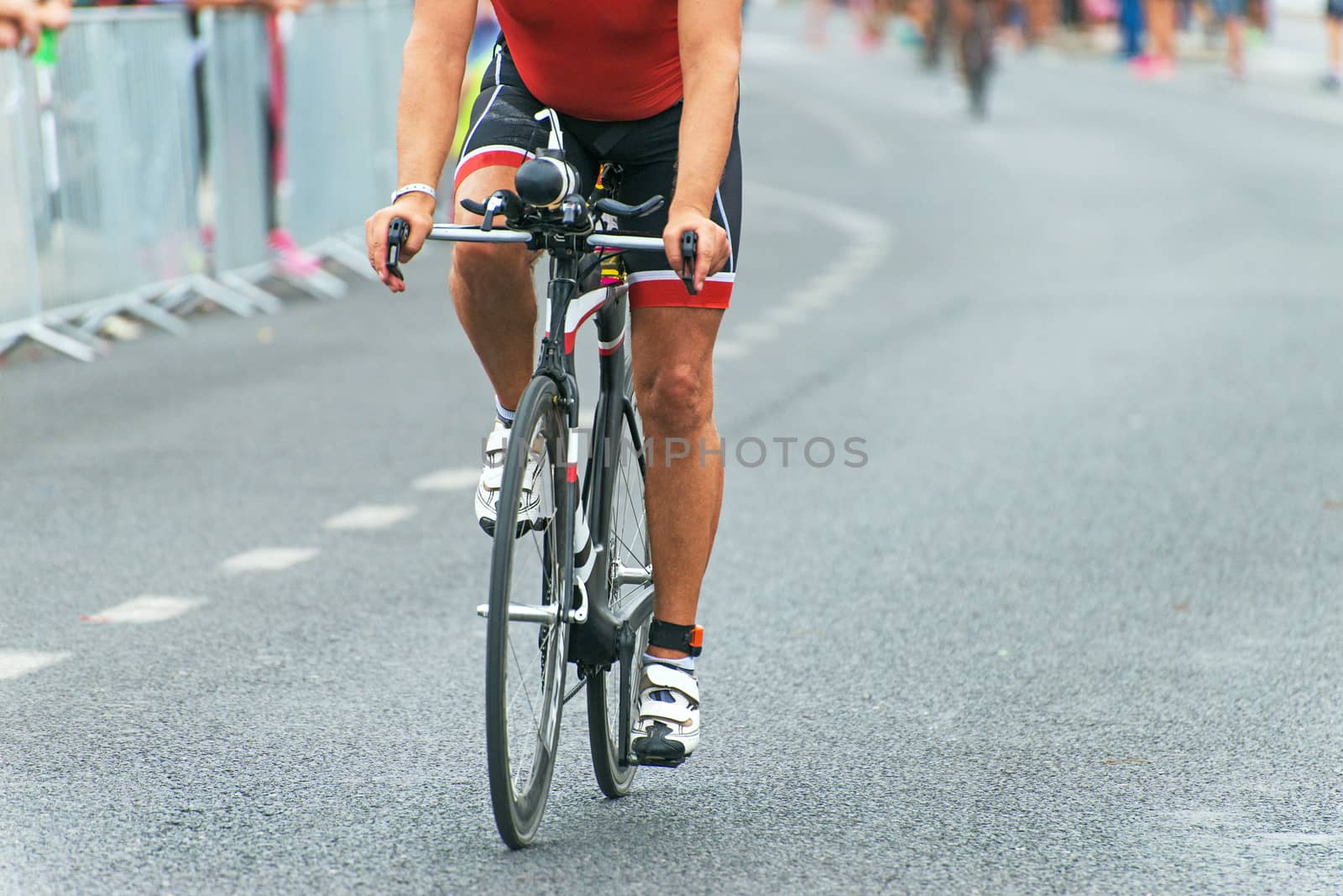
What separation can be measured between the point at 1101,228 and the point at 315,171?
6165 mm

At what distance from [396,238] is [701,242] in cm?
55

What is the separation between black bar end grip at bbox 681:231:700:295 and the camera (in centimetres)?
353

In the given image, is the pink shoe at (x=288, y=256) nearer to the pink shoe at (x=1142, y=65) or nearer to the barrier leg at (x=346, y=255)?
the barrier leg at (x=346, y=255)

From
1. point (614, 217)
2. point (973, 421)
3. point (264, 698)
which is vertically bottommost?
point (973, 421)

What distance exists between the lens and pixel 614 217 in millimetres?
4012

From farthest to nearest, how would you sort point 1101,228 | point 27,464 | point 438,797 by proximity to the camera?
point 1101,228, point 27,464, point 438,797

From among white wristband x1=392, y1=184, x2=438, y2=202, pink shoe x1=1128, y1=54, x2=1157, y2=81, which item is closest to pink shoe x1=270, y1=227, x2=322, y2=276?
white wristband x1=392, y1=184, x2=438, y2=202

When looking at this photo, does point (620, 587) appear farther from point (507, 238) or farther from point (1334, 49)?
point (1334, 49)

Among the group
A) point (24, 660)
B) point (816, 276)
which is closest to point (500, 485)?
point (24, 660)

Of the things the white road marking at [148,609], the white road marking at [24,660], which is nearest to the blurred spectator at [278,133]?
the white road marking at [148,609]

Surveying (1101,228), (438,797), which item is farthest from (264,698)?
(1101,228)

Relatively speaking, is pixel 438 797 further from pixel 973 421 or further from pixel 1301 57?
pixel 1301 57

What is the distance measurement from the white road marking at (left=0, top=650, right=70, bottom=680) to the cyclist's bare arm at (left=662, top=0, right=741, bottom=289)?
2.20 meters

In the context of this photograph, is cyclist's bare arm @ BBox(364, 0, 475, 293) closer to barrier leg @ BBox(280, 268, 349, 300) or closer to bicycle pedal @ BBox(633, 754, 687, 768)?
bicycle pedal @ BBox(633, 754, 687, 768)
